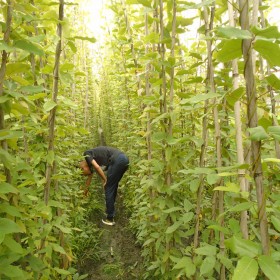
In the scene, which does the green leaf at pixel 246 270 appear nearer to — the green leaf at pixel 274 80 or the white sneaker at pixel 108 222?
the green leaf at pixel 274 80

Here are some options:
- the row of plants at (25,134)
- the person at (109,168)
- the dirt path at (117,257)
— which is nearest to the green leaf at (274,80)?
the row of plants at (25,134)

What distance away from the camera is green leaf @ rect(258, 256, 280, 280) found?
71cm

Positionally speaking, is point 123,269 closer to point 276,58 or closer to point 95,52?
point 276,58

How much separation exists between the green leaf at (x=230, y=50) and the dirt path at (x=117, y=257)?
297cm

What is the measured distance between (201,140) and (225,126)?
23 centimetres

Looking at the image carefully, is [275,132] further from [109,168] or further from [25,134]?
[109,168]

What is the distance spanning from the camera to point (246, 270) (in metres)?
0.71

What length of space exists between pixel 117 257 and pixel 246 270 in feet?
11.0

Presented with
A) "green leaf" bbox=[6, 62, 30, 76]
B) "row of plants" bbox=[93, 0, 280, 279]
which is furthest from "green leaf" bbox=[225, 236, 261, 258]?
"green leaf" bbox=[6, 62, 30, 76]

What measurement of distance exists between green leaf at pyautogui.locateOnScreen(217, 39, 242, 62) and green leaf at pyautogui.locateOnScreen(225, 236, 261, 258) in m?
0.54

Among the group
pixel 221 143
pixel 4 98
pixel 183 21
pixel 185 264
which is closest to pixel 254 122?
pixel 4 98

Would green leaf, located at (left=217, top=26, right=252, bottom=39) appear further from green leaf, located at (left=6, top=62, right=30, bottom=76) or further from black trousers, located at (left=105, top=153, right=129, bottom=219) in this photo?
black trousers, located at (left=105, top=153, right=129, bottom=219)

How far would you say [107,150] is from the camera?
5.15 metres

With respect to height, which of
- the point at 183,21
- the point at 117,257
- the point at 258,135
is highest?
the point at 183,21
